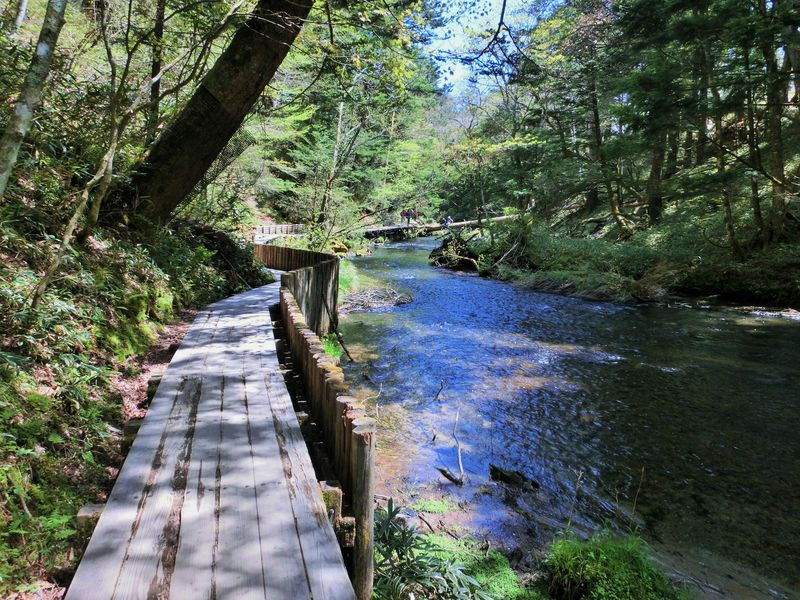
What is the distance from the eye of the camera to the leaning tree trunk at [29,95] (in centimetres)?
338

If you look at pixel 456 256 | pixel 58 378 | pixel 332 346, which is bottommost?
pixel 332 346

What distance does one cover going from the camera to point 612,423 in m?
6.56

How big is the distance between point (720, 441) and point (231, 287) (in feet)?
29.0

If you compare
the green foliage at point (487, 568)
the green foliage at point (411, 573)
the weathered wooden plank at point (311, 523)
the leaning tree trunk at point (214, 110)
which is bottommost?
the green foliage at point (487, 568)

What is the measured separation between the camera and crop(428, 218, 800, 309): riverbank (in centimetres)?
1348

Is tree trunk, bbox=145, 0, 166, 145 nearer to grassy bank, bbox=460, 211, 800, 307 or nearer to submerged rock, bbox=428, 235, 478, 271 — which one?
grassy bank, bbox=460, 211, 800, 307

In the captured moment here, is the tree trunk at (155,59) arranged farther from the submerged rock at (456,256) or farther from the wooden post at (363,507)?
the submerged rock at (456,256)

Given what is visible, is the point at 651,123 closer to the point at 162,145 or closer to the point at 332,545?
the point at 162,145

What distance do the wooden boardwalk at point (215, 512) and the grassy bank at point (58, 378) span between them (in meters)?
0.43

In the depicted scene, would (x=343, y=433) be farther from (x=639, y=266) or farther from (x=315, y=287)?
(x=639, y=266)

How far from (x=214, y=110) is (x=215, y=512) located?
6.47m

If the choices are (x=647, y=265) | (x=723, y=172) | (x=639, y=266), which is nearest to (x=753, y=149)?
(x=723, y=172)

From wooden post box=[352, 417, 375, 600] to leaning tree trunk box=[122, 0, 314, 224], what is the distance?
242 inches

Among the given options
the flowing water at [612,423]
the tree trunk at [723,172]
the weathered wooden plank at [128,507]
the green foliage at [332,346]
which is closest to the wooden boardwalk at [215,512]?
the weathered wooden plank at [128,507]
